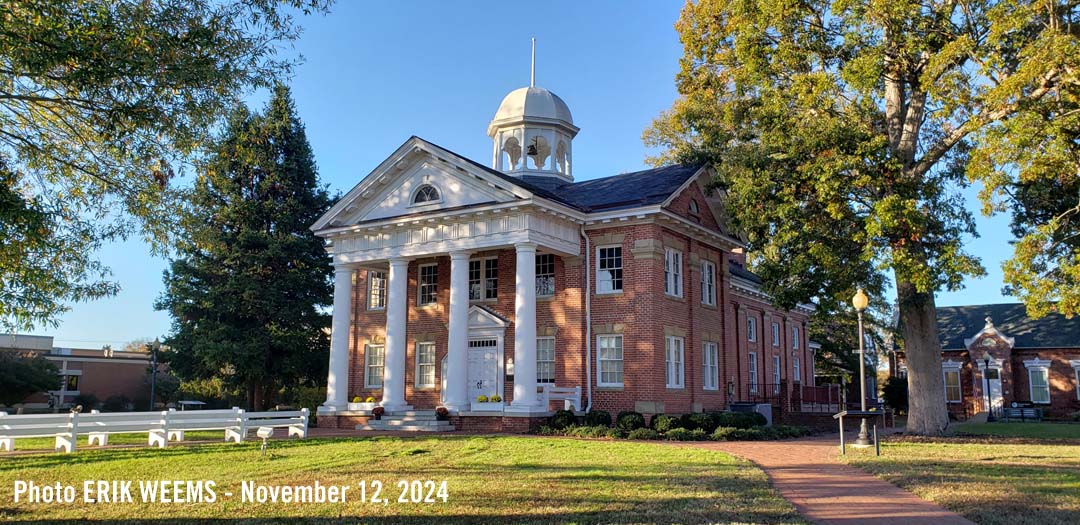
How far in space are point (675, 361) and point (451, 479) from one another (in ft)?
51.8

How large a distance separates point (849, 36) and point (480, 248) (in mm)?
12229

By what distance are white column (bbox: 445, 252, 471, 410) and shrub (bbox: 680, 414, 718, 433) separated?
6.80 m

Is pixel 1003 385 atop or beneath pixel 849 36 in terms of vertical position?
beneath

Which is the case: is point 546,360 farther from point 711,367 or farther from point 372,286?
point 372,286

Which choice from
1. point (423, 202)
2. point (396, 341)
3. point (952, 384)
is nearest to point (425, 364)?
point (396, 341)

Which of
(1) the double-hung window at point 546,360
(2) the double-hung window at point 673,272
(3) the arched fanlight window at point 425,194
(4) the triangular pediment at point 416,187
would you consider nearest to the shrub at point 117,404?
(4) the triangular pediment at point 416,187

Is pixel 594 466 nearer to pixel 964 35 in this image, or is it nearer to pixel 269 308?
pixel 964 35

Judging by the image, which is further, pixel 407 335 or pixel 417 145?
pixel 407 335

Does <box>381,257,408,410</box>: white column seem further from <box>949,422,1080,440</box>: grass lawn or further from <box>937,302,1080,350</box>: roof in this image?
<box>937,302,1080,350</box>: roof

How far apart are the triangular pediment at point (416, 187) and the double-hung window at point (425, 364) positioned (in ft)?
16.4

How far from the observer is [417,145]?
27.1 m

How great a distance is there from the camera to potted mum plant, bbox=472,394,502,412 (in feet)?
81.1

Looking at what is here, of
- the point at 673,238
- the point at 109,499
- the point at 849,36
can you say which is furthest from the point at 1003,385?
the point at 109,499

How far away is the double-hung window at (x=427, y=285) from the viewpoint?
29656 mm
